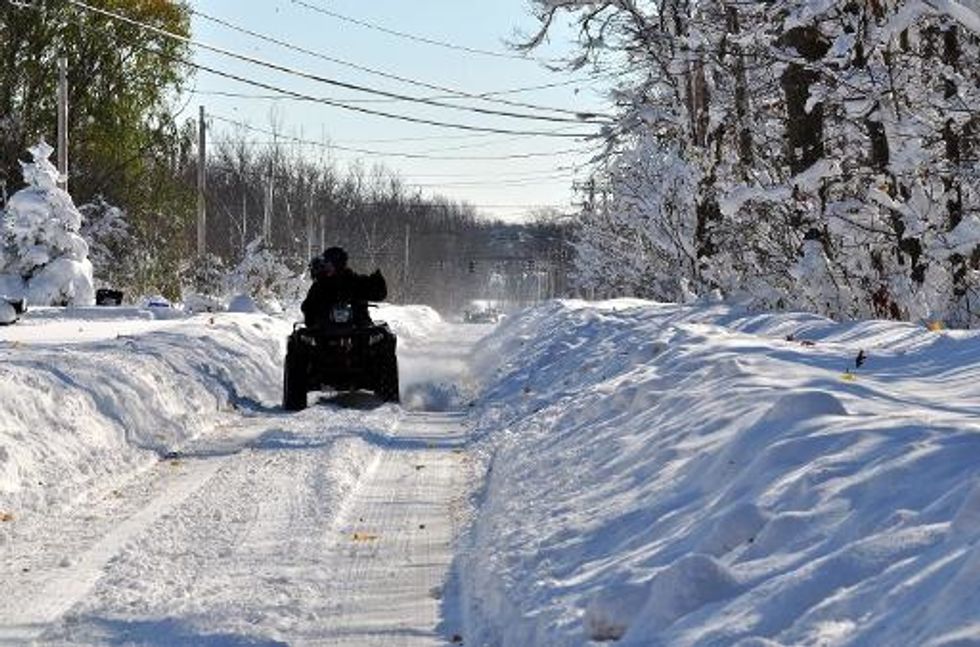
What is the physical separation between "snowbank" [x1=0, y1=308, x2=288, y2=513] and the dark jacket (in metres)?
1.36

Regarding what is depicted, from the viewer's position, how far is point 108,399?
508 inches

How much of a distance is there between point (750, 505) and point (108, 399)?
339 inches

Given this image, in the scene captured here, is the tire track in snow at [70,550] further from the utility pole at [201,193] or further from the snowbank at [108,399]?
the utility pole at [201,193]

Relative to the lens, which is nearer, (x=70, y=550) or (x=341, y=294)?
(x=70, y=550)

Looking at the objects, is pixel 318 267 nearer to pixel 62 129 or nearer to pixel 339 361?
pixel 339 361

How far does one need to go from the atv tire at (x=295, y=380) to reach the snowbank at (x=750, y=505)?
4.74 meters

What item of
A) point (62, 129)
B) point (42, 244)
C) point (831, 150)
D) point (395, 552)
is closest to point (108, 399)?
point (395, 552)

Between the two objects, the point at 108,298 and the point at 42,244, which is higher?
the point at 42,244

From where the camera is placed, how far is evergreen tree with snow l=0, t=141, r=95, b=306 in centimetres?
3788

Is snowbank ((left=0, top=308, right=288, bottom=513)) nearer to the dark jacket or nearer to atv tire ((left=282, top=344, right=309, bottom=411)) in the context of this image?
atv tire ((left=282, top=344, right=309, bottom=411))

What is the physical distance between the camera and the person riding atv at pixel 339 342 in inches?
631

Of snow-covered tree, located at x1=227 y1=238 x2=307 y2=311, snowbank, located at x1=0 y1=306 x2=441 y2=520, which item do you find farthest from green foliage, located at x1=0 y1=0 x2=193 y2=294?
snowbank, located at x1=0 y1=306 x2=441 y2=520

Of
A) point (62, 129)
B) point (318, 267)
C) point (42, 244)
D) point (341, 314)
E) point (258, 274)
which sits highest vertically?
point (62, 129)

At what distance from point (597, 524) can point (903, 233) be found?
641 centimetres
